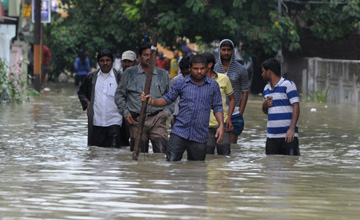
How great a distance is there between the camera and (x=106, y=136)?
13055 mm

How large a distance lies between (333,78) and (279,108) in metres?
18.4

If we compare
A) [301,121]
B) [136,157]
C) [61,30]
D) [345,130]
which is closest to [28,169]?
[136,157]

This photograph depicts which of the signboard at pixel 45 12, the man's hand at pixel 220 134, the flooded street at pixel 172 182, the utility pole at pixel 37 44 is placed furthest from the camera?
the signboard at pixel 45 12

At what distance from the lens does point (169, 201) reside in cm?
801

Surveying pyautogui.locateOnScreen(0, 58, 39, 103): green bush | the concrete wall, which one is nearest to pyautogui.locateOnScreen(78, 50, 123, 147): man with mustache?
pyautogui.locateOnScreen(0, 58, 39, 103): green bush

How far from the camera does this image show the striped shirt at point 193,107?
1037cm

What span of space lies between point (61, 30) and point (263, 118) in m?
23.2

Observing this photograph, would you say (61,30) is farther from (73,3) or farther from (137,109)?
(137,109)

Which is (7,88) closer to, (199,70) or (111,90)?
(111,90)

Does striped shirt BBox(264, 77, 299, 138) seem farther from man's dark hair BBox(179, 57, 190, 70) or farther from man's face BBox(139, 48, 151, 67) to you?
man's face BBox(139, 48, 151, 67)

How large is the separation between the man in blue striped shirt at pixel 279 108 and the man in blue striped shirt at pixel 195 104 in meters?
1.01

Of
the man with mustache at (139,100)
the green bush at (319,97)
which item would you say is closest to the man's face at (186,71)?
the man with mustache at (139,100)

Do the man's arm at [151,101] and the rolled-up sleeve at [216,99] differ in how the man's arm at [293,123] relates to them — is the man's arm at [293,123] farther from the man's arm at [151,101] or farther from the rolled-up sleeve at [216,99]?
the man's arm at [151,101]

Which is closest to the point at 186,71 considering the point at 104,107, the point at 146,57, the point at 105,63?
the point at 146,57
